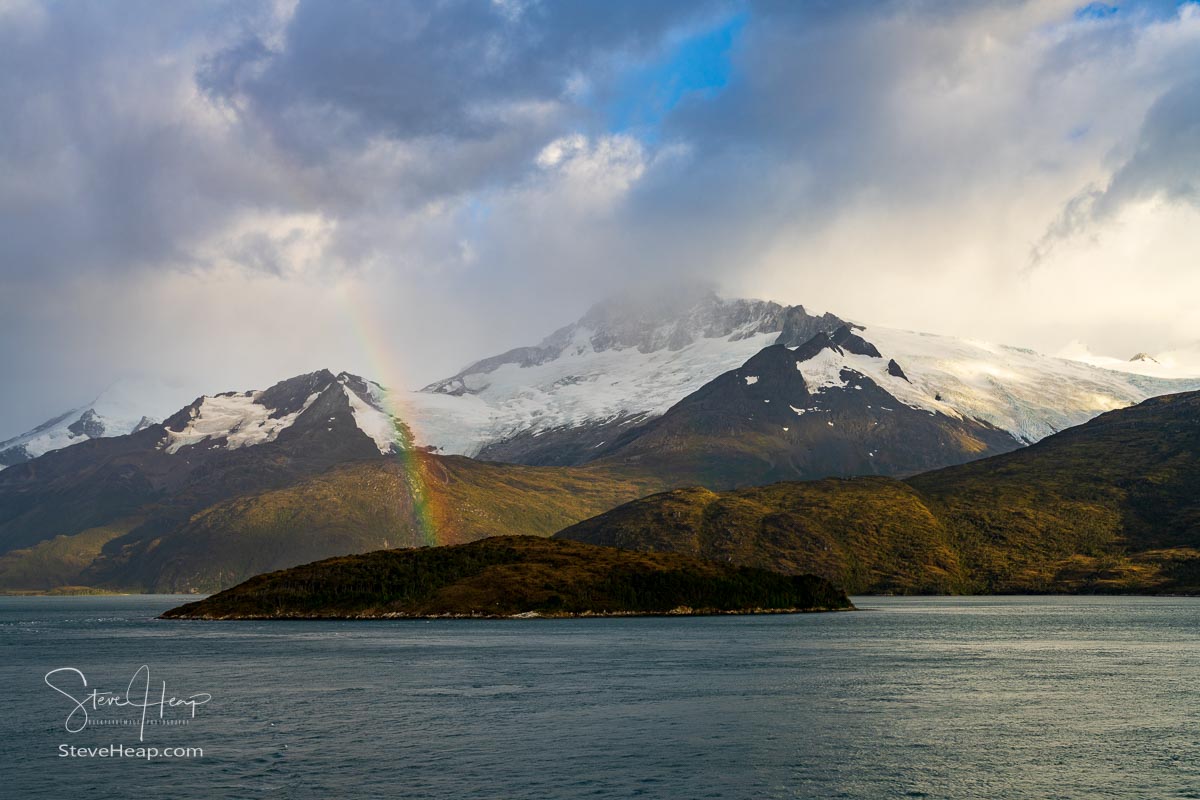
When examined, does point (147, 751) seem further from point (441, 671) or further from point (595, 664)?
point (595, 664)

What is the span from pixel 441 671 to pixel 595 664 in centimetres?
2132

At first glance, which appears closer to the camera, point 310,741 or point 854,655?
point 310,741

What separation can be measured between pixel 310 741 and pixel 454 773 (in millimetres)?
18087

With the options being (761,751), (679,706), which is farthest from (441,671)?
(761,751)

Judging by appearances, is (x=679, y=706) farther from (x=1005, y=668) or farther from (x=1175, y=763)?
(x=1005, y=668)

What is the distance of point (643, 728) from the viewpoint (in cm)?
9025

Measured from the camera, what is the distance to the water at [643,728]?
228 ft

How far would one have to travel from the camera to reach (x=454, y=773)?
72.6 meters

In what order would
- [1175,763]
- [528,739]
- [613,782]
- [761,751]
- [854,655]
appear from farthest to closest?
[854,655], [528,739], [761,751], [1175,763], [613,782]

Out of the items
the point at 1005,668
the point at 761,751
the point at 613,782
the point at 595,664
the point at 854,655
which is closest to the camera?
the point at 613,782

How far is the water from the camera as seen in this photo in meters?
69.4

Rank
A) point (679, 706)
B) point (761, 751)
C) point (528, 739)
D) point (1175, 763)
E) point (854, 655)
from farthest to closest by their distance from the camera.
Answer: point (854, 655), point (679, 706), point (528, 739), point (761, 751), point (1175, 763)

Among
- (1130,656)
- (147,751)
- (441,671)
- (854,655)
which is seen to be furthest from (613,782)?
(1130,656)

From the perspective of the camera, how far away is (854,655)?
522 feet
